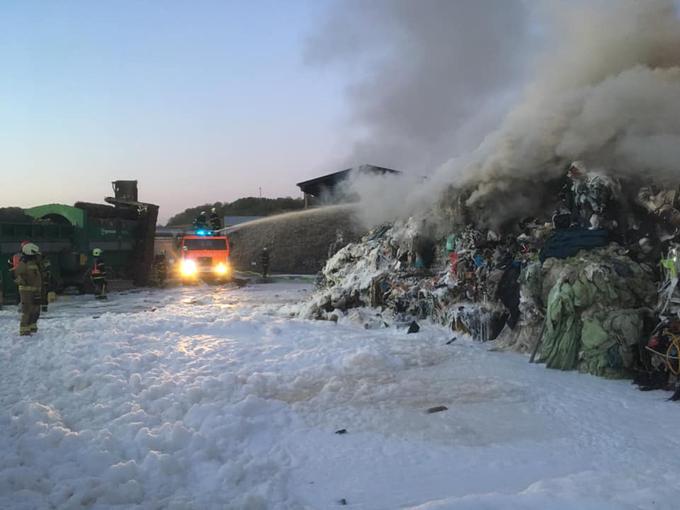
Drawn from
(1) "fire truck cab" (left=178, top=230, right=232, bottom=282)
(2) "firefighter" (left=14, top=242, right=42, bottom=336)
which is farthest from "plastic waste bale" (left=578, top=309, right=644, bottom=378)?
(1) "fire truck cab" (left=178, top=230, right=232, bottom=282)

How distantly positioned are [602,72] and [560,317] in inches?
188

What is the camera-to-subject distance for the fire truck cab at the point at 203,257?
19703 millimetres

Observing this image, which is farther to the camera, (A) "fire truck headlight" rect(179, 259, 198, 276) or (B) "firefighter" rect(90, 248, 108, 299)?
(A) "fire truck headlight" rect(179, 259, 198, 276)

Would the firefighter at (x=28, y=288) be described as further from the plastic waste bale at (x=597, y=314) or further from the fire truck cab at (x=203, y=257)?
the fire truck cab at (x=203, y=257)

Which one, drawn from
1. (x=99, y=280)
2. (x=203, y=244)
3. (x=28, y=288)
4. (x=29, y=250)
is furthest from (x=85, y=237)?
(x=28, y=288)

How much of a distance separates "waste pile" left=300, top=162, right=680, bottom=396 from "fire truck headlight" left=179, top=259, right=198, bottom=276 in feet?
32.2

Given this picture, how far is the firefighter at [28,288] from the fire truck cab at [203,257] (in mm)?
10027

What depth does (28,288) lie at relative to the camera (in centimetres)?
930

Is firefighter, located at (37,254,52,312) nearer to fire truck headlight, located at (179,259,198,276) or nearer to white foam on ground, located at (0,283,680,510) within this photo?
white foam on ground, located at (0,283,680,510)

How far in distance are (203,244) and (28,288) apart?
10655 millimetres

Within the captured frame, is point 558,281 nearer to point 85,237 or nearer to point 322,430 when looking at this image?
point 322,430

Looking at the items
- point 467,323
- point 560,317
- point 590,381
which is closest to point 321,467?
point 590,381

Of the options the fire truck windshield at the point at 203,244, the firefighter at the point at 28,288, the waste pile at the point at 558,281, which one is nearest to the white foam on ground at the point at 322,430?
the waste pile at the point at 558,281

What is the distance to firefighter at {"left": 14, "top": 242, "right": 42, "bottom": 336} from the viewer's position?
30.3ft
